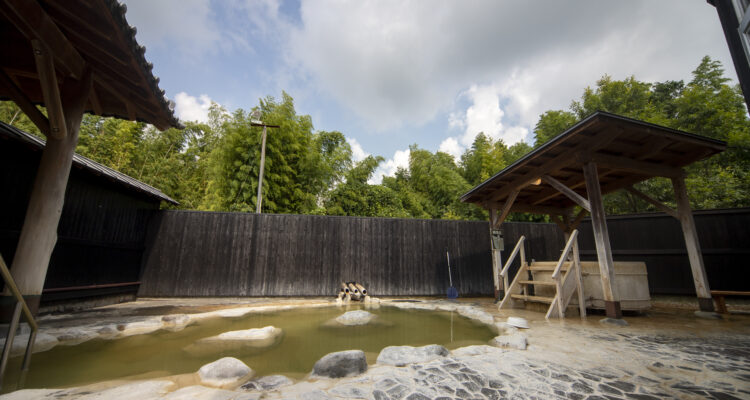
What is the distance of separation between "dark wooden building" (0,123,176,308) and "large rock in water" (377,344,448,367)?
16.8ft

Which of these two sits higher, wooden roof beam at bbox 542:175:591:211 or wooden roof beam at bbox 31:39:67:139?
wooden roof beam at bbox 31:39:67:139

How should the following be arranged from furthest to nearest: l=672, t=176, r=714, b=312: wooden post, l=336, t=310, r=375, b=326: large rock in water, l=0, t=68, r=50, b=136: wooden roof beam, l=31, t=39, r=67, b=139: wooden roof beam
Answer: l=672, t=176, r=714, b=312: wooden post
l=336, t=310, r=375, b=326: large rock in water
l=0, t=68, r=50, b=136: wooden roof beam
l=31, t=39, r=67, b=139: wooden roof beam

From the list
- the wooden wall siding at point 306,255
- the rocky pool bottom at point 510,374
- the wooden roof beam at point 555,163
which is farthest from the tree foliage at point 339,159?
the rocky pool bottom at point 510,374

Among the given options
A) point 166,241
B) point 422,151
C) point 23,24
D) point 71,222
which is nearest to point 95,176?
point 71,222

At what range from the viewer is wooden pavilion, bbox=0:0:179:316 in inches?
96.8

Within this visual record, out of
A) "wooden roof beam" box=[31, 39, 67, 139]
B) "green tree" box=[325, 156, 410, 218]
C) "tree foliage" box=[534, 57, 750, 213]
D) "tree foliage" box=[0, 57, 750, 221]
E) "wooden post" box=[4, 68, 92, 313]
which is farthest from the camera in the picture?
"green tree" box=[325, 156, 410, 218]

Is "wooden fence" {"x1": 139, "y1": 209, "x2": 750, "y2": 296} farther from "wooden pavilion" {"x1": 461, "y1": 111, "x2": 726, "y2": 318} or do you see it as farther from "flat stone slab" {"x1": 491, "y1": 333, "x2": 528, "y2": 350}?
"flat stone slab" {"x1": 491, "y1": 333, "x2": 528, "y2": 350}

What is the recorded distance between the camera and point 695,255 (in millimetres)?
4461

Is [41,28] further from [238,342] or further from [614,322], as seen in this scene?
[614,322]

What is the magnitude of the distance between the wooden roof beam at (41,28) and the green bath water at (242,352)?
274 cm

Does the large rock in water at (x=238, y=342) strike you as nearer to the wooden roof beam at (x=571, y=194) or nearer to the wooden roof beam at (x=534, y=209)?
the wooden roof beam at (x=571, y=194)

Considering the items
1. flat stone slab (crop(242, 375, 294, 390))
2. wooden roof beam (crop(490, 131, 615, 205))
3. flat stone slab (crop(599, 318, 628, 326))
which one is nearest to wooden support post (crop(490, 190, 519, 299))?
wooden roof beam (crop(490, 131, 615, 205))

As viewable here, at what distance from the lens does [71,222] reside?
4609 millimetres

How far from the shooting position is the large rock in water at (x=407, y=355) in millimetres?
2240
